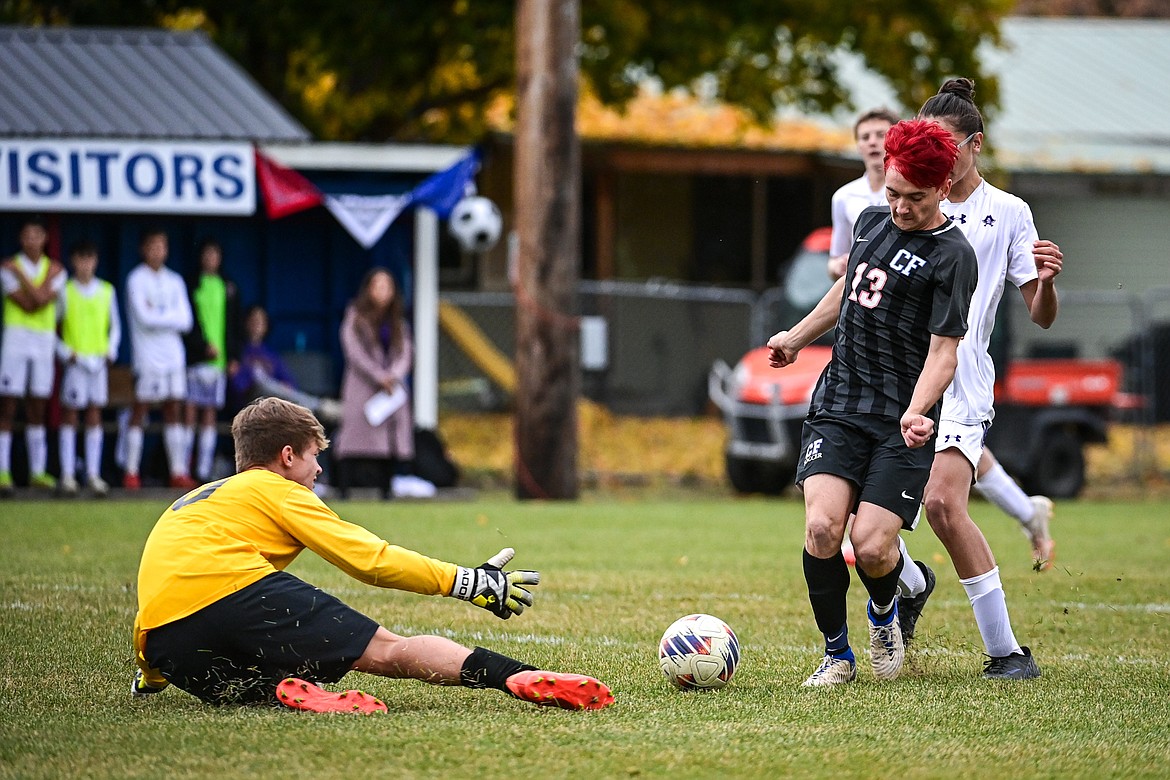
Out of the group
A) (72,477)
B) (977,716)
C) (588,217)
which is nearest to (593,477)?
(72,477)

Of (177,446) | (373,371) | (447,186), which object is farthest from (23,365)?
(447,186)

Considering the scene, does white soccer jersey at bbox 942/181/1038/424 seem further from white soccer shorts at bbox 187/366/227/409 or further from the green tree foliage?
the green tree foliage

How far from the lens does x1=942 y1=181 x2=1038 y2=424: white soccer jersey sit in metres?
6.22

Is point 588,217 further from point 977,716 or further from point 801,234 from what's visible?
point 977,716

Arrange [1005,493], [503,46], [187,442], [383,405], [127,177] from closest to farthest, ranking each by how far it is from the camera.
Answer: [1005,493]
[383,405]
[187,442]
[127,177]
[503,46]

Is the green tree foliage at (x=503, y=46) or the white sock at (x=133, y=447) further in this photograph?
the green tree foliage at (x=503, y=46)

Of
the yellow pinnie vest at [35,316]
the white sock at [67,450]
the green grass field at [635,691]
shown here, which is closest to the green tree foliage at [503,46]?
the yellow pinnie vest at [35,316]

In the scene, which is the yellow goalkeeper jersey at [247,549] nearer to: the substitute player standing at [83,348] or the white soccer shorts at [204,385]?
the substitute player standing at [83,348]

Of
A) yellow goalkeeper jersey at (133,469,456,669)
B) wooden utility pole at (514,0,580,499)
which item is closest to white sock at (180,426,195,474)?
wooden utility pole at (514,0,580,499)

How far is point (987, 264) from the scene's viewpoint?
6262mm

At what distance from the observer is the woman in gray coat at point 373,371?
14336 millimetres

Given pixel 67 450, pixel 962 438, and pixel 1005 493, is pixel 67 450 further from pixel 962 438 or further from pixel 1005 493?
pixel 962 438

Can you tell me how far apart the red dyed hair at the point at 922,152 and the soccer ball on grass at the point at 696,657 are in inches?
69.4

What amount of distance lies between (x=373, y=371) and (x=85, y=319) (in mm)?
2564
